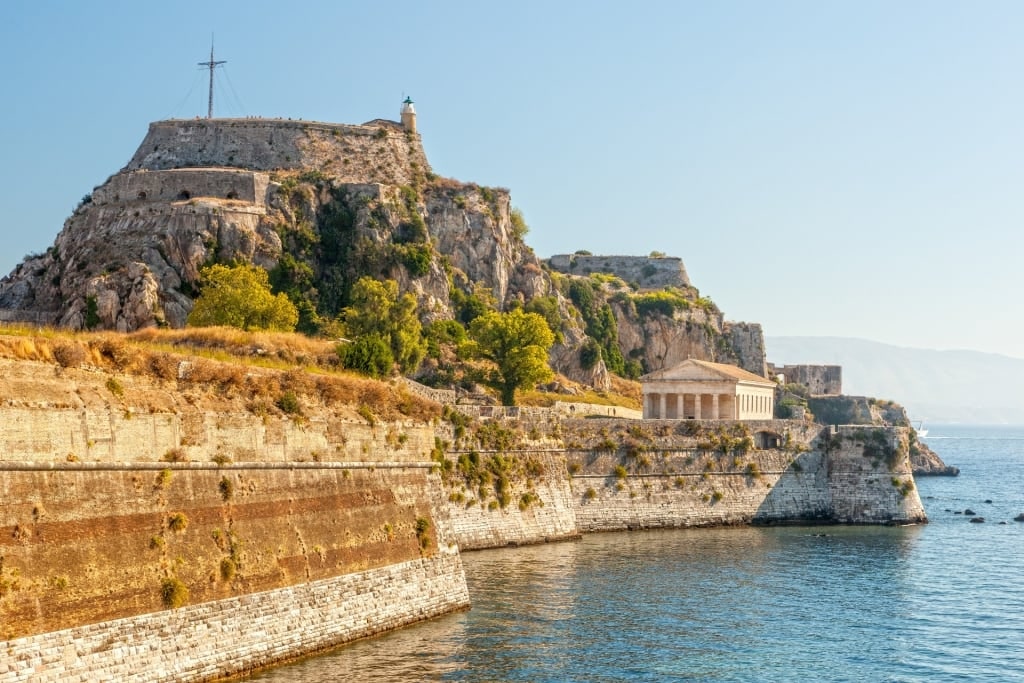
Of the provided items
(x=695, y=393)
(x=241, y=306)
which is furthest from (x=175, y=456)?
(x=695, y=393)

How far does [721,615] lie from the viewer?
1692 inches

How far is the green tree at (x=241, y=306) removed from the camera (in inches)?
2835

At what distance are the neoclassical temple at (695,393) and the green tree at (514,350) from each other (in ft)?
21.5

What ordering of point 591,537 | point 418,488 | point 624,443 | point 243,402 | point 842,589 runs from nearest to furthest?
point 243,402 < point 418,488 < point 842,589 < point 591,537 < point 624,443

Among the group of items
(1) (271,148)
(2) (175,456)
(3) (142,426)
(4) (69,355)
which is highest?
(1) (271,148)

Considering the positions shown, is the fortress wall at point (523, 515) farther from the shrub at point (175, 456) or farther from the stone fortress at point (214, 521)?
the shrub at point (175, 456)

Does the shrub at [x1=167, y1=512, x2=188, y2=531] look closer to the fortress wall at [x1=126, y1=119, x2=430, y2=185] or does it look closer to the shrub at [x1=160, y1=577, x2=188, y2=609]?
the shrub at [x1=160, y1=577, x2=188, y2=609]

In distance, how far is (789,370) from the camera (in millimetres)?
156625

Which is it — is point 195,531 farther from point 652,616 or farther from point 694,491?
point 694,491

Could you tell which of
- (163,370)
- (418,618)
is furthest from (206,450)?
(418,618)

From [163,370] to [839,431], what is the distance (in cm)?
4880

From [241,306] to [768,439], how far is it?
29.9m

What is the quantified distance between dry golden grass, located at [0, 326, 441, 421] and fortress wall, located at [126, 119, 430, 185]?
4530 cm

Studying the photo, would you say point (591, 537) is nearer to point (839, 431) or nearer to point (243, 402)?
point (839, 431)
